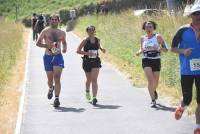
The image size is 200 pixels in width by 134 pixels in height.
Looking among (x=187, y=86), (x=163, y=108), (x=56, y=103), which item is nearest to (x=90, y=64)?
(x=56, y=103)

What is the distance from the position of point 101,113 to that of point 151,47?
5.53 ft

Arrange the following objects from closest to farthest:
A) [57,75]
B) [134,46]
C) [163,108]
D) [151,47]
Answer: [163,108]
[151,47]
[57,75]
[134,46]

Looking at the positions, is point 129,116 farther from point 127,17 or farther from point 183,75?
point 127,17

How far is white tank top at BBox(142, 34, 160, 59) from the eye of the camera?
13.1m

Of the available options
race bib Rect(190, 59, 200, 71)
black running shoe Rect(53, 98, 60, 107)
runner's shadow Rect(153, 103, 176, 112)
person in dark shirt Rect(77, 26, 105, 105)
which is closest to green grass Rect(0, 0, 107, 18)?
person in dark shirt Rect(77, 26, 105, 105)

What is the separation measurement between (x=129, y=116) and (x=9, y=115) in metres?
2.36

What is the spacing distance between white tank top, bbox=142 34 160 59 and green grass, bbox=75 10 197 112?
1.18 m

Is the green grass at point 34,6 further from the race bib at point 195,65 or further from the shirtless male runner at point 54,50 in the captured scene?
the race bib at point 195,65

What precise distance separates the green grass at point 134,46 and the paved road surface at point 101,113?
607mm

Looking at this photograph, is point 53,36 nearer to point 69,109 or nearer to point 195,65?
point 69,109

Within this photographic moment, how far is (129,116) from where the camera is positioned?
1220cm

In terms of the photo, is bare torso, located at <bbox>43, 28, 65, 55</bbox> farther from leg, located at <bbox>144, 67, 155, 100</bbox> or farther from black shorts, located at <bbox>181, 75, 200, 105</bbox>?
black shorts, located at <bbox>181, 75, 200, 105</bbox>

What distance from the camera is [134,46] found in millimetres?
22688

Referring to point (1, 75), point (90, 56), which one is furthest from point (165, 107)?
point (1, 75)
